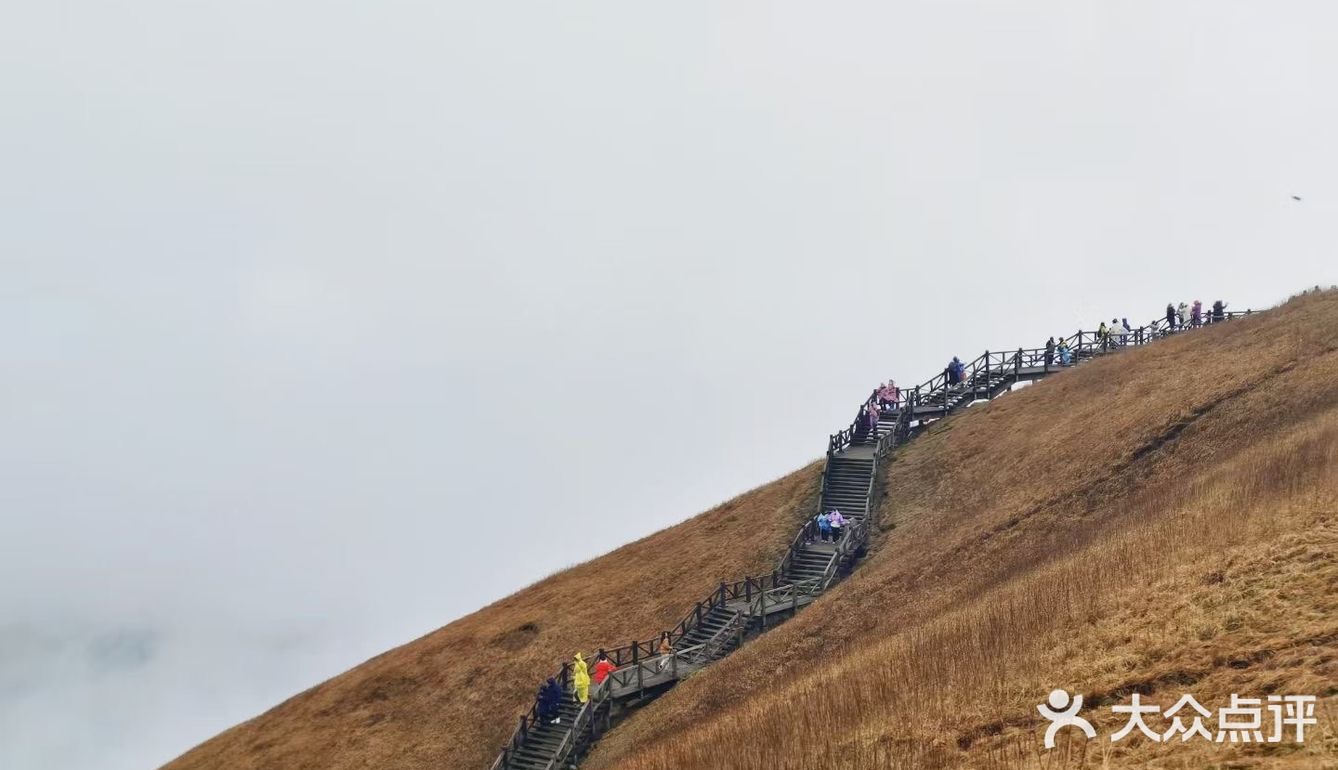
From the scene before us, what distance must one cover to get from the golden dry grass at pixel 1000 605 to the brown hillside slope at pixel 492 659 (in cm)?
16

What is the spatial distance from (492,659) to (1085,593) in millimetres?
28257

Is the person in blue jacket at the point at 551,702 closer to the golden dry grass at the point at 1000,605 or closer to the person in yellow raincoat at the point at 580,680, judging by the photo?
the person in yellow raincoat at the point at 580,680

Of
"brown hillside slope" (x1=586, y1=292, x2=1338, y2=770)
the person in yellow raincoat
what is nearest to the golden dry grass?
"brown hillside slope" (x1=586, y1=292, x2=1338, y2=770)

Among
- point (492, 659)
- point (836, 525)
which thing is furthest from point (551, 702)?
point (836, 525)

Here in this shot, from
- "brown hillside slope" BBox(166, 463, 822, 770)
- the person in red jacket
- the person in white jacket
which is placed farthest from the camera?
the person in white jacket

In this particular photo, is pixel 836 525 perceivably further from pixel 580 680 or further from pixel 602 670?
pixel 580 680

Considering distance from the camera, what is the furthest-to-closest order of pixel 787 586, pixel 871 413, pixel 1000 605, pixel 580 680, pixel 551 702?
pixel 871 413 < pixel 787 586 < pixel 551 702 < pixel 580 680 < pixel 1000 605

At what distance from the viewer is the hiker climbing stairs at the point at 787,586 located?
35562 millimetres

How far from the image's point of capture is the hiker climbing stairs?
35.6m

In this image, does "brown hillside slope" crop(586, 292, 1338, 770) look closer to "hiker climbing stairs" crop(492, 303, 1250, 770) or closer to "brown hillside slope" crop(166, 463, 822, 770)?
"hiker climbing stairs" crop(492, 303, 1250, 770)

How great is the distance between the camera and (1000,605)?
24609 millimetres

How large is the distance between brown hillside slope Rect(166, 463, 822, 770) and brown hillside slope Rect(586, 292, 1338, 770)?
6.97 m

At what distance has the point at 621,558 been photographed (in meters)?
52.1

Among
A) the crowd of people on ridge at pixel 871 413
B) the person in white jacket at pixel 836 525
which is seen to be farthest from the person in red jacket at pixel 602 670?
the person in white jacket at pixel 836 525
